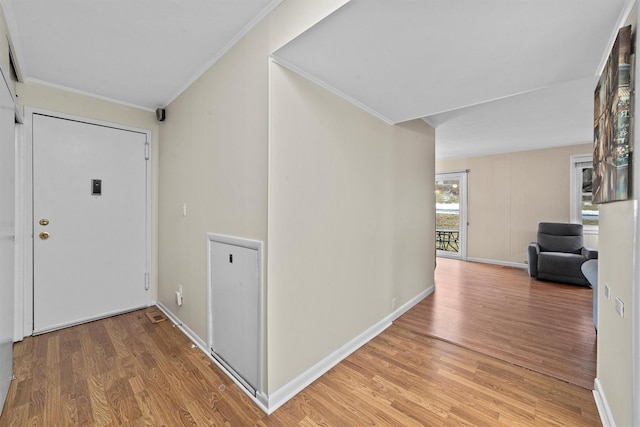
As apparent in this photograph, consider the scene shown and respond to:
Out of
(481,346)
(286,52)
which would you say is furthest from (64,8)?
(481,346)

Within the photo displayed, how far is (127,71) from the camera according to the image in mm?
2340

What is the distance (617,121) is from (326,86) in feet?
5.32

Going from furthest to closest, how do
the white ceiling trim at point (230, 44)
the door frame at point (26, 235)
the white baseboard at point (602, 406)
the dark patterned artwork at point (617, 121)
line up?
the door frame at point (26, 235), the white ceiling trim at point (230, 44), the white baseboard at point (602, 406), the dark patterned artwork at point (617, 121)

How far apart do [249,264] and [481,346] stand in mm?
2196

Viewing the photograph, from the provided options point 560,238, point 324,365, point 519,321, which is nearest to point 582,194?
point 560,238

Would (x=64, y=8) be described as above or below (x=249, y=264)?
above

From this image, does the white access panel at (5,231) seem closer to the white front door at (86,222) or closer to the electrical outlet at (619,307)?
the white front door at (86,222)

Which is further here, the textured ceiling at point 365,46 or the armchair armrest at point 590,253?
the armchair armrest at point 590,253

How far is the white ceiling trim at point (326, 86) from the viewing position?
166 centimetres

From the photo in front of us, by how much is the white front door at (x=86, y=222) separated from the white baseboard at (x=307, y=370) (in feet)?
2.02

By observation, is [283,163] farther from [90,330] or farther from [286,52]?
[90,330]

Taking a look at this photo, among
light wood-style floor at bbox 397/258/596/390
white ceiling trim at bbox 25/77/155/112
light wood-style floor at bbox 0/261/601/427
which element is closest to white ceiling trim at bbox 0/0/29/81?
white ceiling trim at bbox 25/77/155/112

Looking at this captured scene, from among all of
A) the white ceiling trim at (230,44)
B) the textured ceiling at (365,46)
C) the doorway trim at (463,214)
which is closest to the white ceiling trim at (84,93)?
the textured ceiling at (365,46)

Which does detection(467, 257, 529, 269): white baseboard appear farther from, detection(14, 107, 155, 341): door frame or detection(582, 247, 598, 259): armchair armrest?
detection(14, 107, 155, 341): door frame
